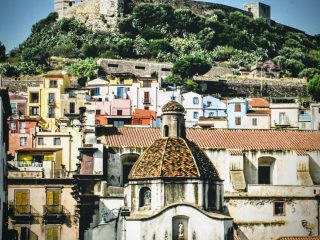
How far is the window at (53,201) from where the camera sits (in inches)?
2147

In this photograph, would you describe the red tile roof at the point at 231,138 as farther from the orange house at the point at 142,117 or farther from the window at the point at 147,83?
the window at the point at 147,83

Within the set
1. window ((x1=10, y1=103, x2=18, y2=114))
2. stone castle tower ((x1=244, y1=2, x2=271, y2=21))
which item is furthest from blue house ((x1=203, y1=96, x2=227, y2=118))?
stone castle tower ((x1=244, y1=2, x2=271, y2=21))

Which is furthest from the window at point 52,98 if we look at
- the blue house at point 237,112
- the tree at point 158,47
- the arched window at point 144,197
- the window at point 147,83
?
the arched window at point 144,197

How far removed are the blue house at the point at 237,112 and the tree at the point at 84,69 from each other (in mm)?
28079

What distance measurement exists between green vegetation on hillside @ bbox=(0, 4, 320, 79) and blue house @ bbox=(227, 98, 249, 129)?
39588mm

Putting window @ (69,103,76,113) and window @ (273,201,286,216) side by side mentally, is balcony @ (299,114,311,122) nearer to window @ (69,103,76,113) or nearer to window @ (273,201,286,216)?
window @ (69,103,76,113)

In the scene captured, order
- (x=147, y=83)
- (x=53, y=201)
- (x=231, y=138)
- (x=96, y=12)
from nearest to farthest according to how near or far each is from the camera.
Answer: (x=231, y=138)
(x=53, y=201)
(x=147, y=83)
(x=96, y=12)

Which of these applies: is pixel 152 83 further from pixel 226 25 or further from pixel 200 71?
pixel 226 25

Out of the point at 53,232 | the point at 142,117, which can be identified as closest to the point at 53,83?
the point at 142,117

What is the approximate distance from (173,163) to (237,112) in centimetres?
4762

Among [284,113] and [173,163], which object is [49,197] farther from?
[284,113]

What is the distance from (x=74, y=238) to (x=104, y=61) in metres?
65.4

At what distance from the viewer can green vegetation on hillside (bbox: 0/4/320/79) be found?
127 m

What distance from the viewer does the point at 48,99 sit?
88938 mm
